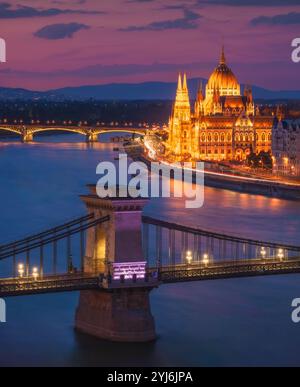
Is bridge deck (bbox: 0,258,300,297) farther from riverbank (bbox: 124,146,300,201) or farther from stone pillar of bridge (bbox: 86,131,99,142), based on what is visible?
stone pillar of bridge (bbox: 86,131,99,142)

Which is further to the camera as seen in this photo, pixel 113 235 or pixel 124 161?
pixel 124 161

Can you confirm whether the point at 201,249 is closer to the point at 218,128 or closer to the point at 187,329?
the point at 187,329

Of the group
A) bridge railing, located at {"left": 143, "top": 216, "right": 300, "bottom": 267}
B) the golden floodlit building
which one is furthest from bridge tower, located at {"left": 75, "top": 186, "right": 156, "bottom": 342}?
the golden floodlit building

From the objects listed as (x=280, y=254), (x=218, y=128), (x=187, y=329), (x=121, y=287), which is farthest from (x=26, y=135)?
(x=121, y=287)

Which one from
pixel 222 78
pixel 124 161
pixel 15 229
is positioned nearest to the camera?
pixel 15 229

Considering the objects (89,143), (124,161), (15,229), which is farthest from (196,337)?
(89,143)
